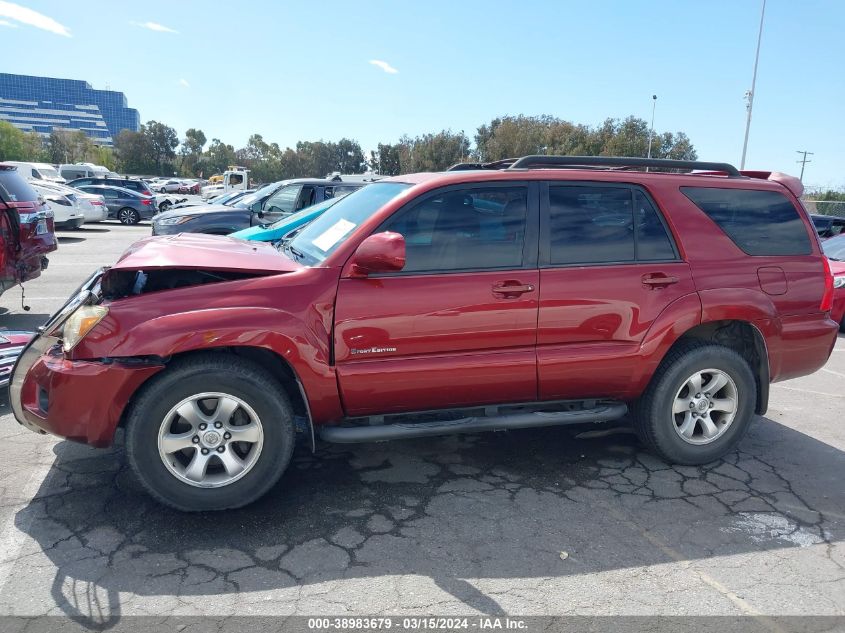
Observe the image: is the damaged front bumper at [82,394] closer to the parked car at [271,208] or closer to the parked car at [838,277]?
the parked car at [271,208]

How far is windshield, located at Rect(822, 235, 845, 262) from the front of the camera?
8.58 metres

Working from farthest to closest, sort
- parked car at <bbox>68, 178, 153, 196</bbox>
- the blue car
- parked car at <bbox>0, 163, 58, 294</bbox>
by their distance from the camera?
parked car at <bbox>68, 178, 153, 196</bbox> < the blue car < parked car at <bbox>0, 163, 58, 294</bbox>

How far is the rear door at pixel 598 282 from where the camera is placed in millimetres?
3793

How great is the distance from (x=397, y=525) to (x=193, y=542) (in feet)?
3.32

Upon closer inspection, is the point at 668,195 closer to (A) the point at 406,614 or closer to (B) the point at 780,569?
(B) the point at 780,569

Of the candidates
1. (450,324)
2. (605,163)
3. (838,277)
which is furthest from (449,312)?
(838,277)

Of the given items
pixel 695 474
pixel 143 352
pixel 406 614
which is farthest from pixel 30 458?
pixel 695 474

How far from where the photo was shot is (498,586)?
2.87 m

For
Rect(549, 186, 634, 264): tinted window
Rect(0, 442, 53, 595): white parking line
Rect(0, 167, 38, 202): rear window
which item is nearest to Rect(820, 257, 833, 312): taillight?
Rect(549, 186, 634, 264): tinted window

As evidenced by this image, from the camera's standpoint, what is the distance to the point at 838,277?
7922 millimetres

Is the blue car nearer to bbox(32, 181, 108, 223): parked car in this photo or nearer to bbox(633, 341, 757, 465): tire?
bbox(633, 341, 757, 465): tire

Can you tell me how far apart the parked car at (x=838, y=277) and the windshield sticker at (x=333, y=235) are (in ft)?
21.9

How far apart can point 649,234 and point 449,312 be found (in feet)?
4.75

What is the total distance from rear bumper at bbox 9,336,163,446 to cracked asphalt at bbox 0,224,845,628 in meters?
0.48
